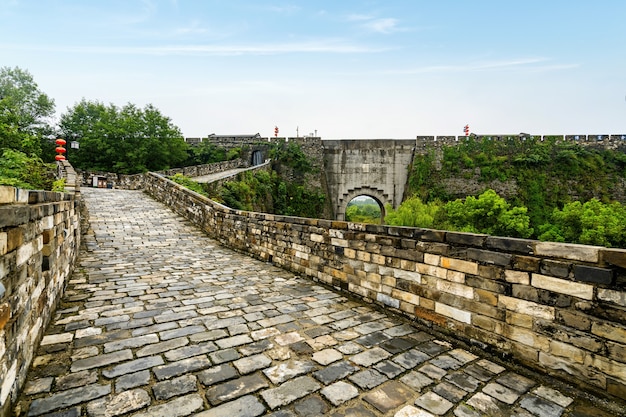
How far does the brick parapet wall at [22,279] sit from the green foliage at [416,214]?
16.7 metres

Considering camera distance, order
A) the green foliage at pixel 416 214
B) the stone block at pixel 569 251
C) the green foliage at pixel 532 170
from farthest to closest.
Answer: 1. the green foliage at pixel 532 170
2. the green foliage at pixel 416 214
3. the stone block at pixel 569 251

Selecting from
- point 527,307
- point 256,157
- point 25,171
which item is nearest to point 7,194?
point 527,307

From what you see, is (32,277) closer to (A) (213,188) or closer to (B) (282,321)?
(B) (282,321)

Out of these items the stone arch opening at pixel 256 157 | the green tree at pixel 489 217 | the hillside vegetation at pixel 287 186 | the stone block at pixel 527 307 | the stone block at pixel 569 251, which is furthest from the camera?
the stone arch opening at pixel 256 157

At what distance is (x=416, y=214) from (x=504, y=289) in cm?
1642

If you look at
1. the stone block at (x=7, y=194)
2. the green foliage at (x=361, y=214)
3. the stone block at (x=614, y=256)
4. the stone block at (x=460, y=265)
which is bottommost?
the green foliage at (x=361, y=214)

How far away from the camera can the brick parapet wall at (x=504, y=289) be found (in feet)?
7.47

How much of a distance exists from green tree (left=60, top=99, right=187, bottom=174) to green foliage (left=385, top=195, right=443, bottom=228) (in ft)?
57.6

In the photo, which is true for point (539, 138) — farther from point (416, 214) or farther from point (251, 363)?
point (251, 363)

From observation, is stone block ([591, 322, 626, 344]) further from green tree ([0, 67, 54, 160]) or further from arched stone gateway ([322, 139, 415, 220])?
green tree ([0, 67, 54, 160])

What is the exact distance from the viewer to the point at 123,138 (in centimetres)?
2344

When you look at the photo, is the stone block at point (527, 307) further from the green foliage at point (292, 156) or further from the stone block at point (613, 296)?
the green foliage at point (292, 156)

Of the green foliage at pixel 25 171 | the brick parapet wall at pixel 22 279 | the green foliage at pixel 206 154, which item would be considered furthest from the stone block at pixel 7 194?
the green foliage at pixel 206 154

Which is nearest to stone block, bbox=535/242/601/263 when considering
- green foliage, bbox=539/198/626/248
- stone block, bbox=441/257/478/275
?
stone block, bbox=441/257/478/275
